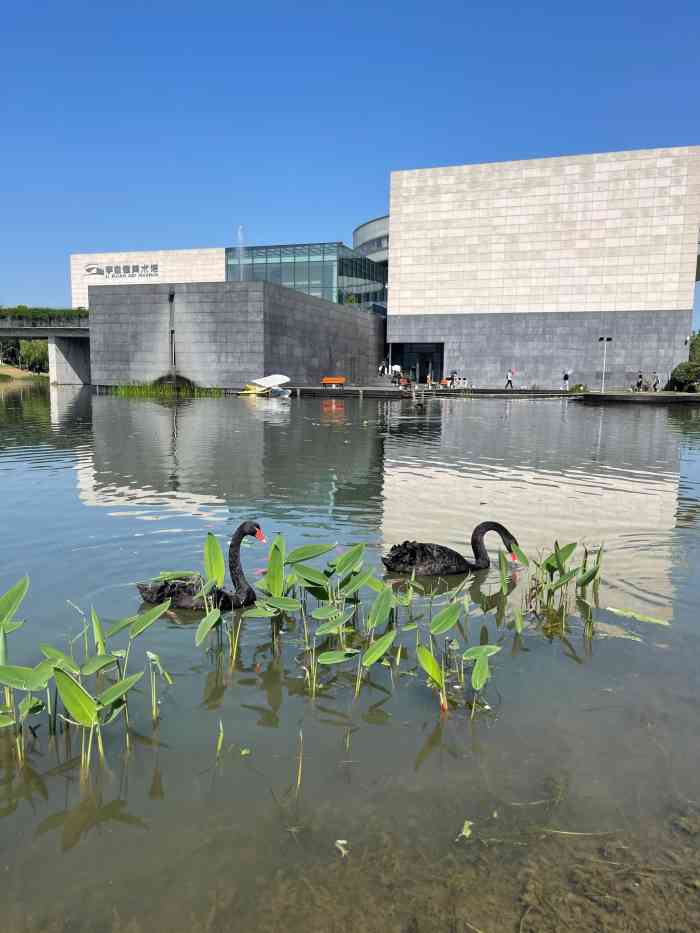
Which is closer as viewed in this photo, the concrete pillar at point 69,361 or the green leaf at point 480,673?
the green leaf at point 480,673

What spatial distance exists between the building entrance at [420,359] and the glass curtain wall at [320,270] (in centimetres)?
782

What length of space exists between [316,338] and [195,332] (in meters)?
11.9

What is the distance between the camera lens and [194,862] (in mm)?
3217

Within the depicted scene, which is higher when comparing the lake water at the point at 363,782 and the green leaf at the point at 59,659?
the green leaf at the point at 59,659

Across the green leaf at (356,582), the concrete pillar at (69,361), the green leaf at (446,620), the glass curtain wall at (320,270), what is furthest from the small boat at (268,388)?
the green leaf at (446,620)

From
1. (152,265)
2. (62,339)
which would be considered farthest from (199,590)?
(152,265)

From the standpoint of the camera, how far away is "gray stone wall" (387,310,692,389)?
62.6 metres

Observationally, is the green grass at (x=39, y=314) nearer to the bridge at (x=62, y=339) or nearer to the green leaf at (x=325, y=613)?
the bridge at (x=62, y=339)

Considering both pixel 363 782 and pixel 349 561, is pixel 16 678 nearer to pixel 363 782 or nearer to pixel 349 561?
pixel 363 782

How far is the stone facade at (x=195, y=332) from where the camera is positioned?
4900 centimetres

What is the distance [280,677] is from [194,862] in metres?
1.91

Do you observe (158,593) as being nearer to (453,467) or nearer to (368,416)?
(453,467)

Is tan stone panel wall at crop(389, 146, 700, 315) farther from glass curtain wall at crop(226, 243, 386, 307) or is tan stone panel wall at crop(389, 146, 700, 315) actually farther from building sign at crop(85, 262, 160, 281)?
building sign at crop(85, 262, 160, 281)

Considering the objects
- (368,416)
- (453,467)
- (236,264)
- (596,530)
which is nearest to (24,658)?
(596,530)
